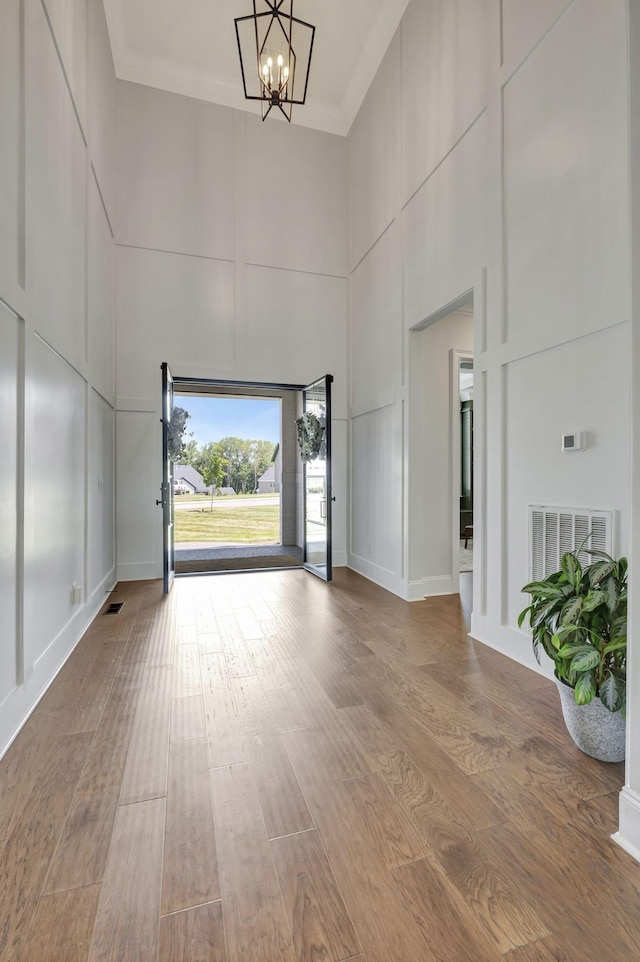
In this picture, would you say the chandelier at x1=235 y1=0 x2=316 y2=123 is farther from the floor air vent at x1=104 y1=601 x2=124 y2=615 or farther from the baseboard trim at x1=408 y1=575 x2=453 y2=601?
the floor air vent at x1=104 y1=601 x2=124 y2=615

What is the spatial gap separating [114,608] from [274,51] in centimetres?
494

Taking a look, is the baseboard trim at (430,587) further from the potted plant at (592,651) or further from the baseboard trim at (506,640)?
the potted plant at (592,651)

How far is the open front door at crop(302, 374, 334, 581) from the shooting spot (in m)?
5.15

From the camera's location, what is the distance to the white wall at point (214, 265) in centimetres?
510

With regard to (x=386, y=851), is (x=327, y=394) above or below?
above

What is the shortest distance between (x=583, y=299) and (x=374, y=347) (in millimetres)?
2869

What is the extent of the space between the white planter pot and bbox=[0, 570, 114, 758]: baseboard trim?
2.45 meters

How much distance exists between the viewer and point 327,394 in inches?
203

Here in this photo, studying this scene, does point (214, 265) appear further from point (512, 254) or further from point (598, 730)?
point (598, 730)

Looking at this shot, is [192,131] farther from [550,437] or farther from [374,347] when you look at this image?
[550,437]

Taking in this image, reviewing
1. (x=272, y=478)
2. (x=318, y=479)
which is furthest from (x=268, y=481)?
(x=318, y=479)

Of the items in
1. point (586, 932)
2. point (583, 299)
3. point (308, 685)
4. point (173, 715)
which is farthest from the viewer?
point (308, 685)

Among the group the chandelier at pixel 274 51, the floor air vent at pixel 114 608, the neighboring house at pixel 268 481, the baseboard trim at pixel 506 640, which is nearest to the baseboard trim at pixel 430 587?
the baseboard trim at pixel 506 640

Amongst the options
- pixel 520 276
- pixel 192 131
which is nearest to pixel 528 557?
pixel 520 276
